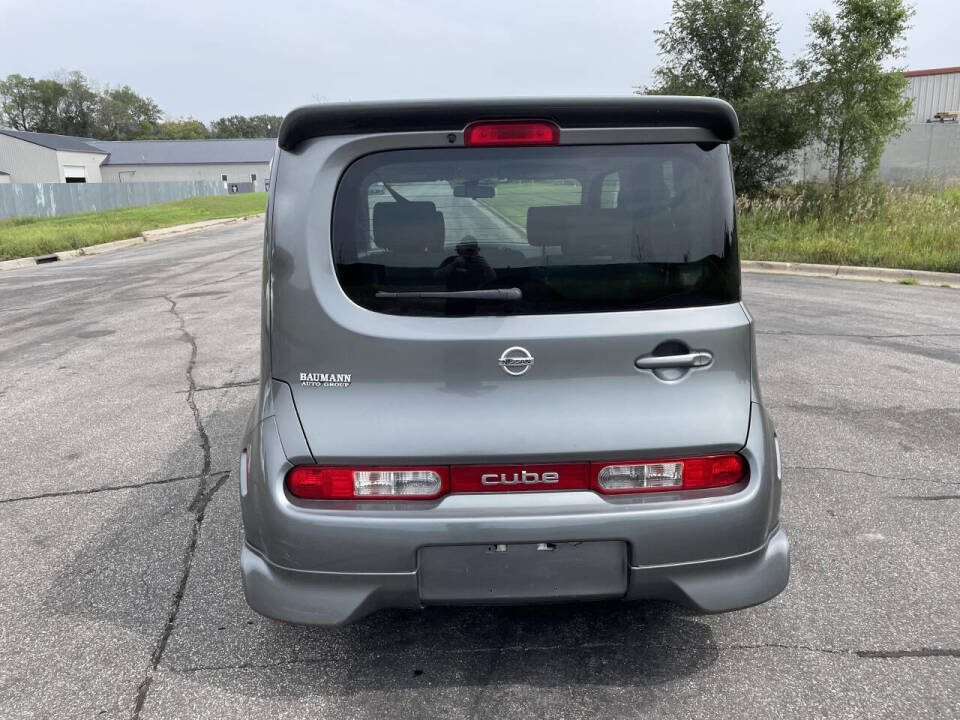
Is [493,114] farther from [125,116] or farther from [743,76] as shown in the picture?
[125,116]

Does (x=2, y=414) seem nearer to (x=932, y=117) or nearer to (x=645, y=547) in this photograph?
(x=645, y=547)

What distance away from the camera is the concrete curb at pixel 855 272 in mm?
12719

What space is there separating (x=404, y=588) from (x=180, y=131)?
14202cm

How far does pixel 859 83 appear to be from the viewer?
16625 mm

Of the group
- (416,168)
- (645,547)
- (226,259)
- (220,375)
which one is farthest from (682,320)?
(226,259)

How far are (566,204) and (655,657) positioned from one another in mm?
1631

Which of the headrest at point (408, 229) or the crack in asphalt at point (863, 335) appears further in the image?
the crack in asphalt at point (863, 335)

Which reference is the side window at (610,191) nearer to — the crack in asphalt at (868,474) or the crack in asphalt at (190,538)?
the crack in asphalt at (190,538)

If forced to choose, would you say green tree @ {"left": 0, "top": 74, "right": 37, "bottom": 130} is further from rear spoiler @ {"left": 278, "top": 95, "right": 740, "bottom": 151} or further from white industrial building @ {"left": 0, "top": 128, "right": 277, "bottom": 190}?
rear spoiler @ {"left": 278, "top": 95, "right": 740, "bottom": 151}

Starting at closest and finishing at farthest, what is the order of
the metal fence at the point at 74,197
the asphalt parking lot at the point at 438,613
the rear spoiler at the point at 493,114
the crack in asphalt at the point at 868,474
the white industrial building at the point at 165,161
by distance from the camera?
1. the rear spoiler at the point at 493,114
2. the asphalt parking lot at the point at 438,613
3. the crack in asphalt at the point at 868,474
4. the metal fence at the point at 74,197
5. the white industrial building at the point at 165,161

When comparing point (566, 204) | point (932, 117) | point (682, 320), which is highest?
point (932, 117)

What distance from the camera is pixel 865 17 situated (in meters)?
16.5

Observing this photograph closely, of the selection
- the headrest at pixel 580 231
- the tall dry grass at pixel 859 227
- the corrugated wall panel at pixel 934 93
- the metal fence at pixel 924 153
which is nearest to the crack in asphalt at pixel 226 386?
the headrest at pixel 580 231

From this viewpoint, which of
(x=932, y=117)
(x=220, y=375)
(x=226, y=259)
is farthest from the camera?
(x=932, y=117)
